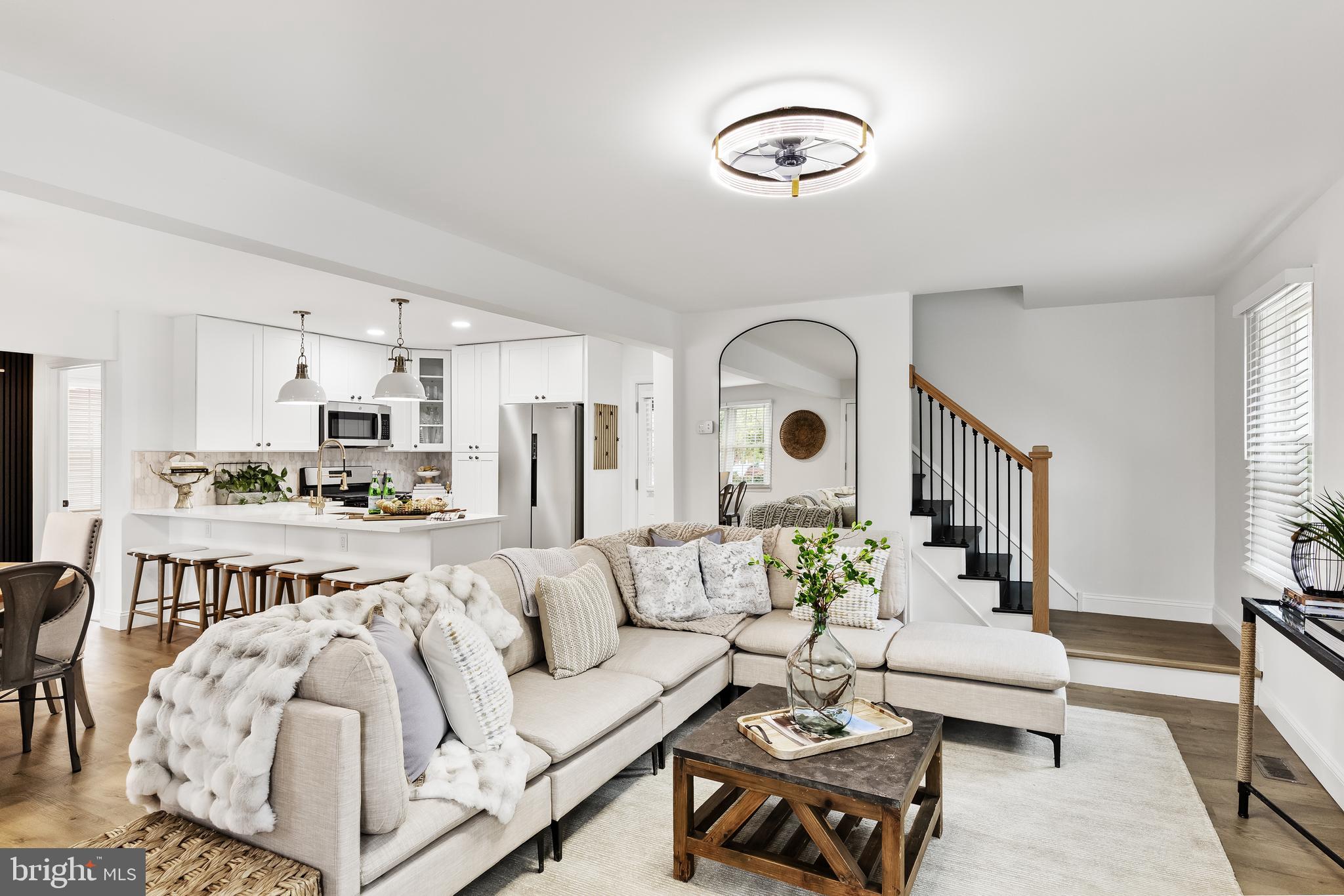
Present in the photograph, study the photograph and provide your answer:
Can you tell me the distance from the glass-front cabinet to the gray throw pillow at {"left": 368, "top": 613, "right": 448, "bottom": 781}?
547 cm

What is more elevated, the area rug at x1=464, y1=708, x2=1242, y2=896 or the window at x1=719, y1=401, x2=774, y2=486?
the window at x1=719, y1=401, x2=774, y2=486

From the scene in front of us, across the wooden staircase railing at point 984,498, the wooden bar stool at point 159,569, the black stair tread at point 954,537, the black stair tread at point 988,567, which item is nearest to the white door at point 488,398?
the wooden bar stool at point 159,569

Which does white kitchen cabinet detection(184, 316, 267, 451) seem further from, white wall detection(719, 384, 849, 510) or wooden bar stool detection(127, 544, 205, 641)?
white wall detection(719, 384, 849, 510)

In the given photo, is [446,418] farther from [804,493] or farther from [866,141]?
[866,141]

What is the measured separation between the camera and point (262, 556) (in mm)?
5105

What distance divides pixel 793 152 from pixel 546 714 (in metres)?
2.10

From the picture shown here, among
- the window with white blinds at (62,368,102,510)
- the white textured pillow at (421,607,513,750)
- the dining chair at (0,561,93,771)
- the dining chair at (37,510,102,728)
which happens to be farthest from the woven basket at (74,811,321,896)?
the window with white blinds at (62,368,102,510)

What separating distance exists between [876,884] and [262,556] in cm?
465

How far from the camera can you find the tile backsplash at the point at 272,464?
18.9 ft

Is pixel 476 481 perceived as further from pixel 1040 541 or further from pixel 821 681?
pixel 821 681

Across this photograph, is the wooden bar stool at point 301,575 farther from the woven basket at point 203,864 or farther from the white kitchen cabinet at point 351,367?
the woven basket at point 203,864

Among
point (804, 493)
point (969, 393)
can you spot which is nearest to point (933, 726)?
point (804, 493)

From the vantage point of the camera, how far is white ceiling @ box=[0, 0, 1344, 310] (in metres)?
1.74

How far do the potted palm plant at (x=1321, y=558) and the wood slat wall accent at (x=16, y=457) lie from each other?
910 centimetres
